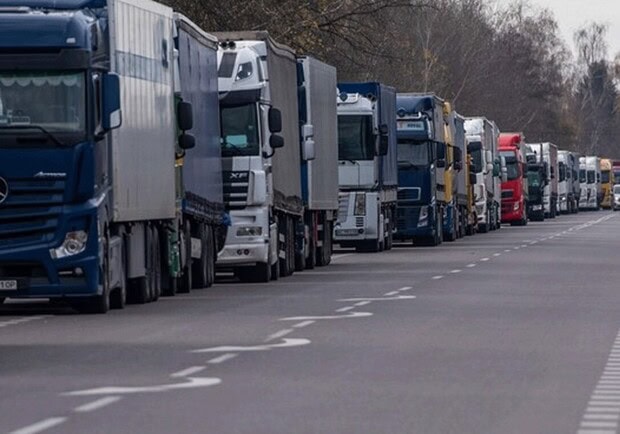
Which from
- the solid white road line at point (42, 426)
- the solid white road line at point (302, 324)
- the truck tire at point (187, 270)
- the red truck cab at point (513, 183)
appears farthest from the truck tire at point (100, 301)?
the red truck cab at point (513, 183)

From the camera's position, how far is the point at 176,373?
15.9 metres

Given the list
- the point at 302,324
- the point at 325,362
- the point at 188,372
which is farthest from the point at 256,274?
the point at 188,372

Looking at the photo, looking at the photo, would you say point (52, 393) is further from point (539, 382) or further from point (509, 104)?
point (509, 104)

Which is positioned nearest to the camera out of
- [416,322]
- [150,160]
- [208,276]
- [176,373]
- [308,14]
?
[176,373]

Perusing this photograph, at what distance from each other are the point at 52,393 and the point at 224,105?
19.3m

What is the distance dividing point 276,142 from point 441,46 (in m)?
83.6

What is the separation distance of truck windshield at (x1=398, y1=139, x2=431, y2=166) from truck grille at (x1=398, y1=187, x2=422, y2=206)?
0.63 meters

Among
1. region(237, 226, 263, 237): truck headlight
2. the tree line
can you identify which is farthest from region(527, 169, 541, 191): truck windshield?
region(237, 226, 263, 237): truck headlight

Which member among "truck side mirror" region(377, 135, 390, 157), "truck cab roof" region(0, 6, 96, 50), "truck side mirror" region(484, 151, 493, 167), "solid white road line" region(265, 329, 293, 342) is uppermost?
"truck cab roof" region(0, 6, 96, 50)

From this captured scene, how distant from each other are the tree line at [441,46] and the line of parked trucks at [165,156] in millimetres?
3033

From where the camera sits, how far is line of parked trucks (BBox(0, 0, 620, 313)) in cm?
2358

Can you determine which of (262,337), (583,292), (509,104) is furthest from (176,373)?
(509,104)

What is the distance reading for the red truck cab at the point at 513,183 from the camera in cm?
8794

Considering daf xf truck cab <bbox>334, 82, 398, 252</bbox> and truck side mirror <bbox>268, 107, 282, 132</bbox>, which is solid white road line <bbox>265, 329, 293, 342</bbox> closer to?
truck side mirror <bbox>268, 107, 282, 132</bbox>
